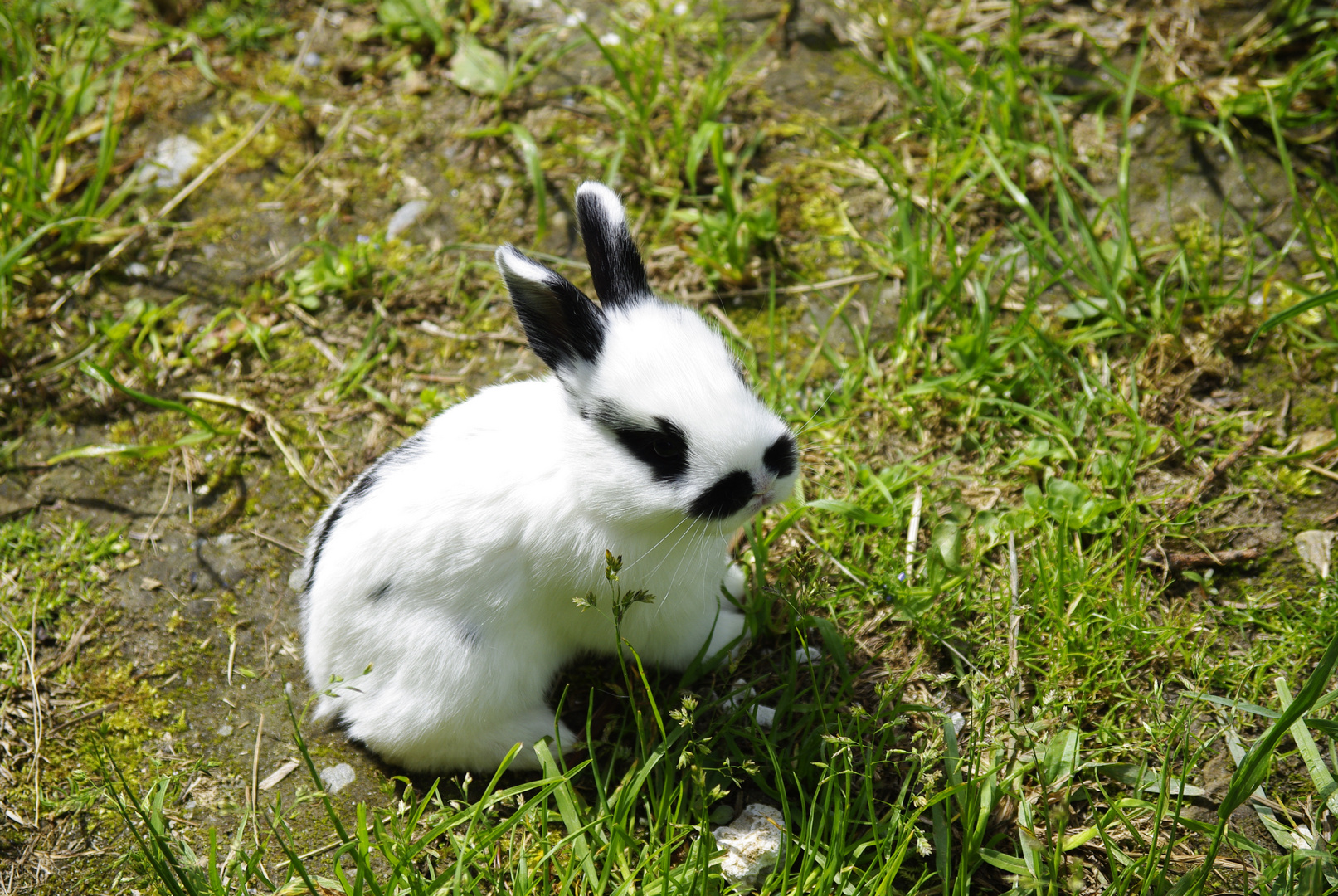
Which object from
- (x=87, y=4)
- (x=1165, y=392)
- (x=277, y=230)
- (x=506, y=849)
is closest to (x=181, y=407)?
(x=277, y=230)

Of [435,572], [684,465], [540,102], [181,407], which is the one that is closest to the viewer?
[684,465]

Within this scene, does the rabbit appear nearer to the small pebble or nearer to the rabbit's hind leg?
the rabbit's hind leg

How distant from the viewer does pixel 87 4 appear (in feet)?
18.0

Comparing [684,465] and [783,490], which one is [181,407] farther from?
[783,490]

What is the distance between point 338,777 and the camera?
3.50 meters

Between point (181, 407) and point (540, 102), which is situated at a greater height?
point (540, 102)

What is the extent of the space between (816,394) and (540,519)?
1.79m

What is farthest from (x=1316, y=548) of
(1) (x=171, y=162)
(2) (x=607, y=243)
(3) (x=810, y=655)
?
(1) (x=171, y=162)

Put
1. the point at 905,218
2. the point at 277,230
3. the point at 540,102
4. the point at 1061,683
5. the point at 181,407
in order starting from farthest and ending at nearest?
the point at 540,102 → the point at 277,230 → the point at 905,218 → the point at 181,407 → the point at 1061,683

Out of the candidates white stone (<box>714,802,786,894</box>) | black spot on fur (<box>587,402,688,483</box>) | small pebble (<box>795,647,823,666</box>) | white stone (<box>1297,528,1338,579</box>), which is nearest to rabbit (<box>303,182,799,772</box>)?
black spot on fur (<box>587,402,688,483</box>)

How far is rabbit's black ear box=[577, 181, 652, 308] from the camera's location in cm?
308

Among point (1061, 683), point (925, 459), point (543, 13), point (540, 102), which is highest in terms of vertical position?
point (543, 13)

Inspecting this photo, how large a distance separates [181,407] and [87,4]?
3206 millimetres

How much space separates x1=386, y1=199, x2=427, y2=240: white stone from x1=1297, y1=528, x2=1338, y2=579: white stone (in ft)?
14.6
